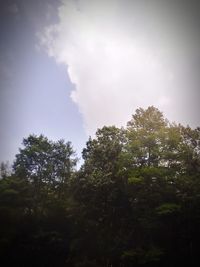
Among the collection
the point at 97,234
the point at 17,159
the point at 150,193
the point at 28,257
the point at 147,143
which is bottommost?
the point at 28,257

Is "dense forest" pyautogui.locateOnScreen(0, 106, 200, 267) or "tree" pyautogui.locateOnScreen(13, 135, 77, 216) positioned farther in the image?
"tree" pyautogui.locateOnScreen(13, 135, 77, 216)

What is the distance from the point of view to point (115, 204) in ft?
111

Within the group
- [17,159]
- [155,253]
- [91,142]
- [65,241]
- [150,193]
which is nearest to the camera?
[155,253]

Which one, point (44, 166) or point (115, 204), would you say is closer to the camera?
point (115, 204)

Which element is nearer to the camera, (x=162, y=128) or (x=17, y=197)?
(x=162, y=128)

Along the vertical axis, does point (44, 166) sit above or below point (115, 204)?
above

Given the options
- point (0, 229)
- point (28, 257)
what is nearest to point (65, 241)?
point (28, 257)

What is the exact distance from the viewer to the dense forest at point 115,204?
28938 millimetres

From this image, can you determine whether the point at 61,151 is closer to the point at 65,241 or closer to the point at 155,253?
the point at 65,241

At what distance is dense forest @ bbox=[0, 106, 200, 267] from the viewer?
1139 inches

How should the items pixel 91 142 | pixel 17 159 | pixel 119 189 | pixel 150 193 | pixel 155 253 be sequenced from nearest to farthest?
pixel 155 253, pixel 150 193, pixel 119 189, pixel 91 142, pixel 17 159

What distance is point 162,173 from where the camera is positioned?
91.4ft

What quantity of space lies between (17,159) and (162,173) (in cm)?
2359

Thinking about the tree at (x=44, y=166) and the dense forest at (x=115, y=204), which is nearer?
the dense forest at (x=115, y=204)
